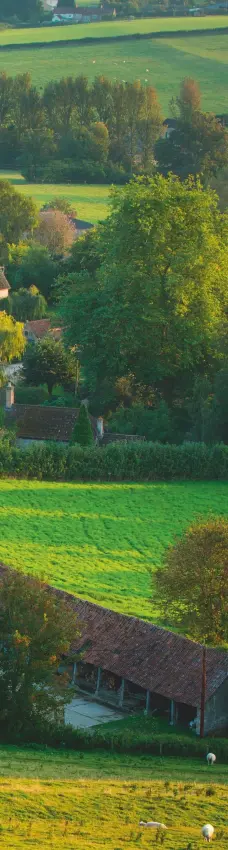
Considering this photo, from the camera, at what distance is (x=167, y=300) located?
217ft

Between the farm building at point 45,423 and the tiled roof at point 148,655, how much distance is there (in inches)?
893

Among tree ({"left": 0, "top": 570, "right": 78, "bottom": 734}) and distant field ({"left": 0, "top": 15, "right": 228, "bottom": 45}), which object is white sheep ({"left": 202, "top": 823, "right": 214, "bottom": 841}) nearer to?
tree ({"left": 0, "top": 570, "right": 78, "bottom": 734})

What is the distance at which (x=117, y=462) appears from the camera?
5744cm

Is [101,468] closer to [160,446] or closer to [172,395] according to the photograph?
[160,446]

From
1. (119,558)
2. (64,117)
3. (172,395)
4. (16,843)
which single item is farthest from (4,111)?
(16,843)

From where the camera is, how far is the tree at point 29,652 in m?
33.5

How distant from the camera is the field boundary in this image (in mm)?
181375

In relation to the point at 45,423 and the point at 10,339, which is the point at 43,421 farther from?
the point at 10,339

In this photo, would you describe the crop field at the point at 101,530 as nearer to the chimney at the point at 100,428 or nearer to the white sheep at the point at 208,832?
the chimney at the point at 100,428

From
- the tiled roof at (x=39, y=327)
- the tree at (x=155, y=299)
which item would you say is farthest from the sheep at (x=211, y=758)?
the tiled roof at (x=39, y=327)

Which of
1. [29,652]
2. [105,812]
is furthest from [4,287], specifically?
[105,812]

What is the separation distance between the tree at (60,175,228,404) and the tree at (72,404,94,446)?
7339 millimetres

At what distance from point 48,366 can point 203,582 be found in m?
35.6

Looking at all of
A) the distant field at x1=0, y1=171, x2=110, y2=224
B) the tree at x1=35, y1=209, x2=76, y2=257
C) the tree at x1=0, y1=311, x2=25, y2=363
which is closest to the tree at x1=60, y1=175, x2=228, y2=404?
the tree at x1=0, y1=311, x2=25, y2=363
